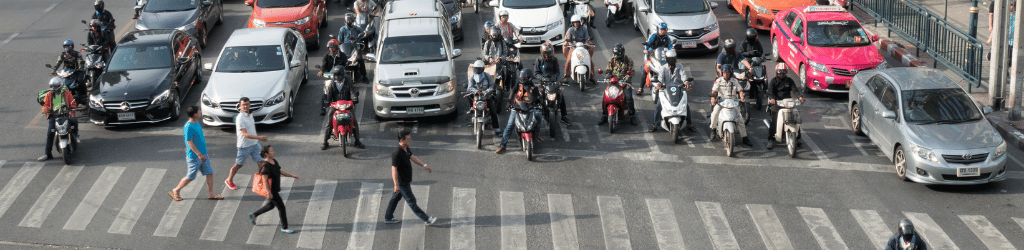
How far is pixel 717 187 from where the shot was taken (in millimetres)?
14820

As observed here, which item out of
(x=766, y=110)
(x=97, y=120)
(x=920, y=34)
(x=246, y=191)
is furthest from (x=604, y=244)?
(x=920, y=34)

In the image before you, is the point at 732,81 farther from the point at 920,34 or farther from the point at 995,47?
the point at 920,34

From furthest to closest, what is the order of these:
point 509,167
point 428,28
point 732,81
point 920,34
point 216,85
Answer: point 920,34
point 428,28
point 216,85
point 732,81
point 509,167

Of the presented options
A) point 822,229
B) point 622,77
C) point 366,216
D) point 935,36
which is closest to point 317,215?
point 366,216

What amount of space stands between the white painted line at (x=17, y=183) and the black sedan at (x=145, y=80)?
2.24 m

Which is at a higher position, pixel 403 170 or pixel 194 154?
pixel 403 170

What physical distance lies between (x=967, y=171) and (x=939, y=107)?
5.03 ft

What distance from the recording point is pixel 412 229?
13188mm

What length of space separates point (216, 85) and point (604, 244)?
30.2 ft

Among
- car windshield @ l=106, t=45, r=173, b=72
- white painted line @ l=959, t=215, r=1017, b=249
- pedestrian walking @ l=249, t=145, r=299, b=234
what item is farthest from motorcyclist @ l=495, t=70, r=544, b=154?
car windshield @ l=106, t=45, r=173, b=72

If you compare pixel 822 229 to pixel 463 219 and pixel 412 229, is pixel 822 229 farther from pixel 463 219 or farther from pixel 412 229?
pixel 412 229

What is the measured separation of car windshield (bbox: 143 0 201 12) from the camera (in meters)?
25.3

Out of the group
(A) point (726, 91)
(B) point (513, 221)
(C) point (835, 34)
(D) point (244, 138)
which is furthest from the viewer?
(C) point (835, 34)

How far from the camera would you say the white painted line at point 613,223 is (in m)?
12.6
